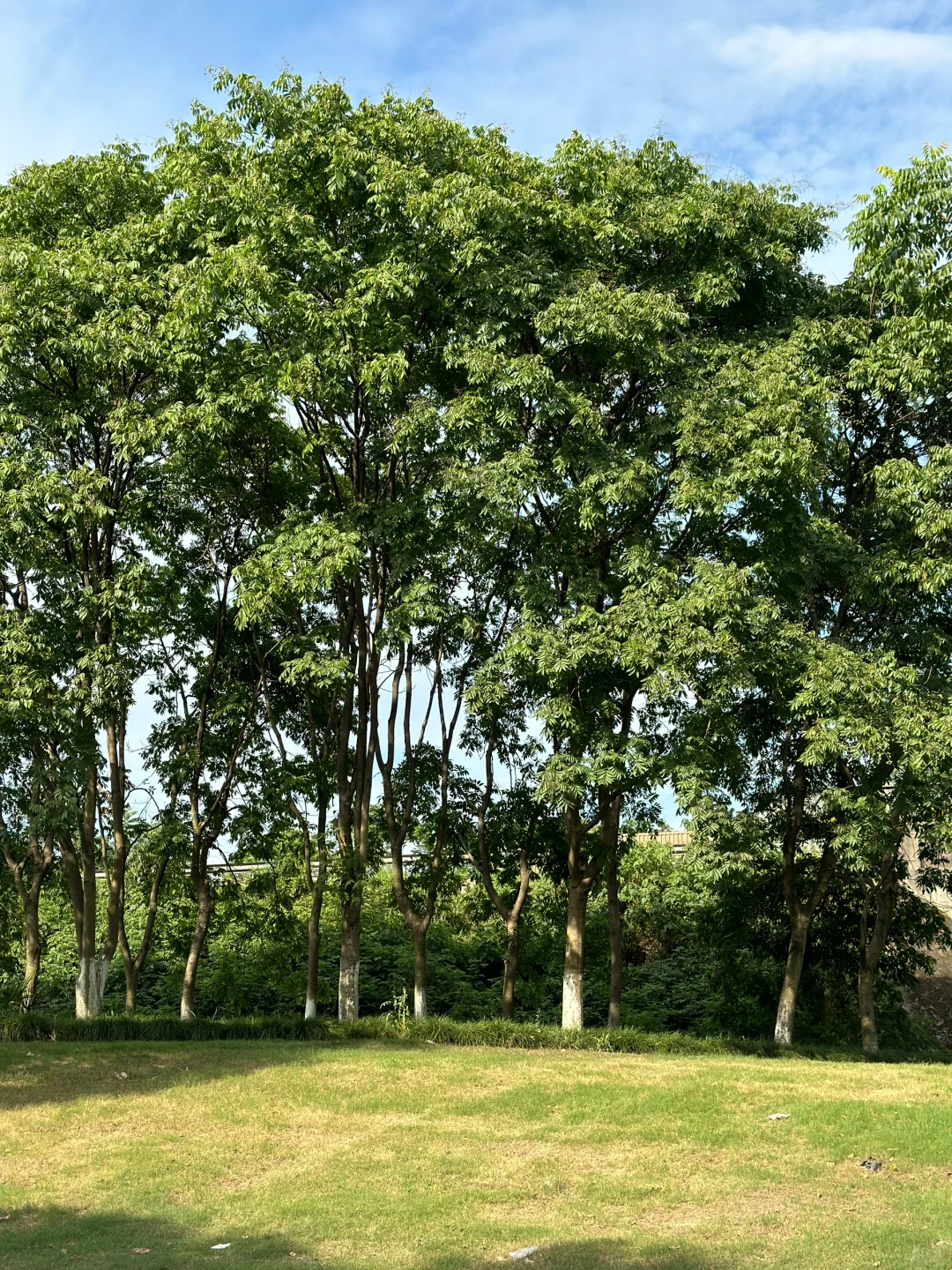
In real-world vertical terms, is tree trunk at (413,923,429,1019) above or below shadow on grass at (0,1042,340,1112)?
above

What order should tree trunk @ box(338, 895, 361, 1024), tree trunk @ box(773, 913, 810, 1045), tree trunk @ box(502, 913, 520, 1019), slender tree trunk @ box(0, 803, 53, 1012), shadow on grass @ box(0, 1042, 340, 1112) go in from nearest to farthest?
shadow on grass @ box(0, 1042, 340, 1112)
tree trunk @ box(338, 895, 361, 1024)
tree trunk @ box(773, 913, 810, 1045)
tree trunk @ box(502, 913, 520, 1019)
slender tree trunk @ box(0, 803, 53, 1012)

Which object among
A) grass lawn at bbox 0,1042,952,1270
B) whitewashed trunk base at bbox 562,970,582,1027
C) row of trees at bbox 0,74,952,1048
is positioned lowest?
grass lawn at bbox 0,1042,952,1270

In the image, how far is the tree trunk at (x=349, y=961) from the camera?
1853 cm

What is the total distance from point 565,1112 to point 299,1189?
3.60m

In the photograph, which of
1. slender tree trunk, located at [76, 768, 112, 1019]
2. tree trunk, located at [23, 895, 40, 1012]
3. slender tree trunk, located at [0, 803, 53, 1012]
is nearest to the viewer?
slender tree trunk, located at [76, 768, 112, 1019]

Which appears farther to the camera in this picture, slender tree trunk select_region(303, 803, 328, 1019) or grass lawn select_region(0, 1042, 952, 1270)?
slender tree trunk select_region(303, 803, 328, 1019)

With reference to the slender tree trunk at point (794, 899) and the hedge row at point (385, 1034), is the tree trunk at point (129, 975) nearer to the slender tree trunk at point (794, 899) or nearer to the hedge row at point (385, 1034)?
the hedge row at point (385, 1034)

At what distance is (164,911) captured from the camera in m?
21.5

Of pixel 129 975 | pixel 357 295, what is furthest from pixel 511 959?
pixel 357 295

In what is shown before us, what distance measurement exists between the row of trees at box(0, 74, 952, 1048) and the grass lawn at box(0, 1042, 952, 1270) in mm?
3206

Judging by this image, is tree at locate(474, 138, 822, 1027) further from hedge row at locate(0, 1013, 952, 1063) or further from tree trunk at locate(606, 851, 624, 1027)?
hedge row at locate(0, 1013, 952, 1063)

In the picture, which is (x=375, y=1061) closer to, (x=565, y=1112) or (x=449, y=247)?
(x=565, y=1112)

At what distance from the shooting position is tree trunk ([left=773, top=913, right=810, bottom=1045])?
19156mm

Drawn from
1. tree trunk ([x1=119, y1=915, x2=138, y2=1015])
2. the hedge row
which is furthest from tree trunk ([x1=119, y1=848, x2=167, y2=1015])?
the hedge row
